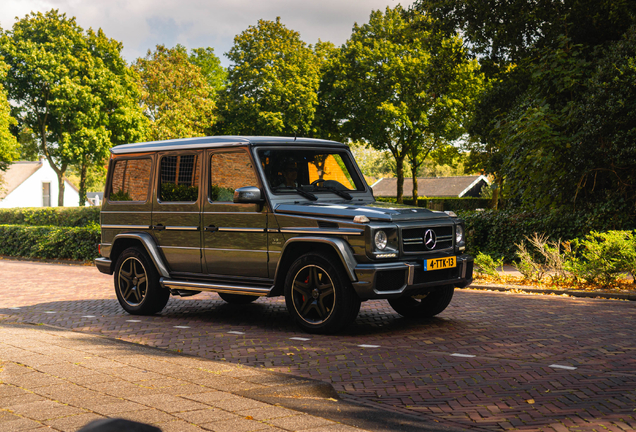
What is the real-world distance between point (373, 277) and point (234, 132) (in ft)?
114

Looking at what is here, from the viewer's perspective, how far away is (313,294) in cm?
704

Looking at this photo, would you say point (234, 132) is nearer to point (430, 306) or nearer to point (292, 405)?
point (430, 306)

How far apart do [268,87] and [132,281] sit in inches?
1276

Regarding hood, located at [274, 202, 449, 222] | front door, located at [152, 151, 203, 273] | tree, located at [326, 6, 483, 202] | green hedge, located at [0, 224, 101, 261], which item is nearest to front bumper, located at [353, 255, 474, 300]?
hood, located at [274, 202, 449, 222]

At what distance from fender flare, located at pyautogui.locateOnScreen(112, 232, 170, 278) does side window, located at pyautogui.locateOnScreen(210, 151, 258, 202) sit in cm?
119

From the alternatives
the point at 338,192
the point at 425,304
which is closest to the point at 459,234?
the point at 425,304

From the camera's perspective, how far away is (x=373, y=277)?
6.54 meters

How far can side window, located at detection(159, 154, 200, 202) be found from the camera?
8.29 m

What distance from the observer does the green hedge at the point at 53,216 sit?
24438 mm

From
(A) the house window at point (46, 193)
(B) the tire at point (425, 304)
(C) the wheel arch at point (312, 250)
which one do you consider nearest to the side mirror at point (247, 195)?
(C) the wheel arch at point (312, 250)

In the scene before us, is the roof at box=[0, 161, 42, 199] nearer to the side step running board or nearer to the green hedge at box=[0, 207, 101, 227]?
the green hedge at box=[0, 207, 101, 227]

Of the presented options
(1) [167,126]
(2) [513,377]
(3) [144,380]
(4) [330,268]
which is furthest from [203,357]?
(1) [167,126]

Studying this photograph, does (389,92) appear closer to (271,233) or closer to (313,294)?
(271,233)

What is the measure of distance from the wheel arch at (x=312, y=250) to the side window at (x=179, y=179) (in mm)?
1652
